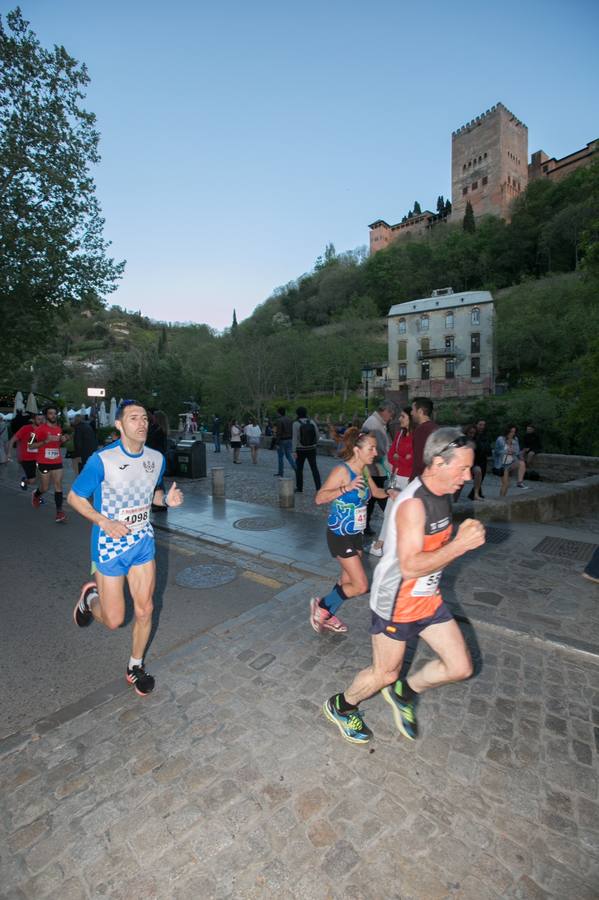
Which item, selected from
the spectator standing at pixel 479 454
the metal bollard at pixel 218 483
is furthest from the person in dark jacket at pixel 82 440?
the spectator standing at pixel 479 454

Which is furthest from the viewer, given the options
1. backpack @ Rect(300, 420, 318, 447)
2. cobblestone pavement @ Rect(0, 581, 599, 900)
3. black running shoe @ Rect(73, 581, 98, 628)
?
backpack @ Rect(300, 420, 318, 447)

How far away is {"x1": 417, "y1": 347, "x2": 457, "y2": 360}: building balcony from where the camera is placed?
56.4 m

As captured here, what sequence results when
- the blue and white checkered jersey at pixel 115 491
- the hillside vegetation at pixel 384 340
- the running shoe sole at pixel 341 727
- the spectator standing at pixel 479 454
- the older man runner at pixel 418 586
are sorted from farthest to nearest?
the hillside vegetation at pixel 384 340, the spectator standing at pixel 479 454, the blue and white checkered jersey at pixel 115 491, the running shoe sole at pixel 341 727, the older man runner at pixel 418 586

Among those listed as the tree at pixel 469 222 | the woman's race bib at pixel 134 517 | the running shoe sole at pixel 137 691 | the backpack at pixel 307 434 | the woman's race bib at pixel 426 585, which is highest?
the tree at pixel 469 222

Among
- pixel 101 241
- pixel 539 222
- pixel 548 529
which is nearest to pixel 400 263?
pixel 539 222

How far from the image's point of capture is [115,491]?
3.15 m

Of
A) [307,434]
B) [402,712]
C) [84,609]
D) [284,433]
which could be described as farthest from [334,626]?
[284,433]

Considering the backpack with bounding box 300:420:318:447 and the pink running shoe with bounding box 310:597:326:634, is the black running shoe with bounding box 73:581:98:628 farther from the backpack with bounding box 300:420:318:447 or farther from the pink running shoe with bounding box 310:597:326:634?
the backpack with bounding box 300:420:318:447

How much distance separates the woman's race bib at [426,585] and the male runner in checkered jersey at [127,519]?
186cm

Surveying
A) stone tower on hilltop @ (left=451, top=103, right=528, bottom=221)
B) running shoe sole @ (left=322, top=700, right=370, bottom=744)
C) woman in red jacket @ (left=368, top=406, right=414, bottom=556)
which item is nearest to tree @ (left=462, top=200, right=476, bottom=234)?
stone tower on hilltop @ (left=451, top=103, right=528, bottom=221)

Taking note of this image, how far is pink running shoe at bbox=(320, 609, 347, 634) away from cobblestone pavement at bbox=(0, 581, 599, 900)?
1.90ft

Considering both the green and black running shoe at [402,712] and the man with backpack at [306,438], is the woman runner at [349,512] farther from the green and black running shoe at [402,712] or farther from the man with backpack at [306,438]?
the man with backpack at [306,438]

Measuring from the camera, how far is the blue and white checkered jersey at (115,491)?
3.12 m

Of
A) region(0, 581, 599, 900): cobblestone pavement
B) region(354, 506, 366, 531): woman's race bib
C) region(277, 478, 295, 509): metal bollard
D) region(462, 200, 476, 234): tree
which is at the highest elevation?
region(462, 200, 476, 234): tree
